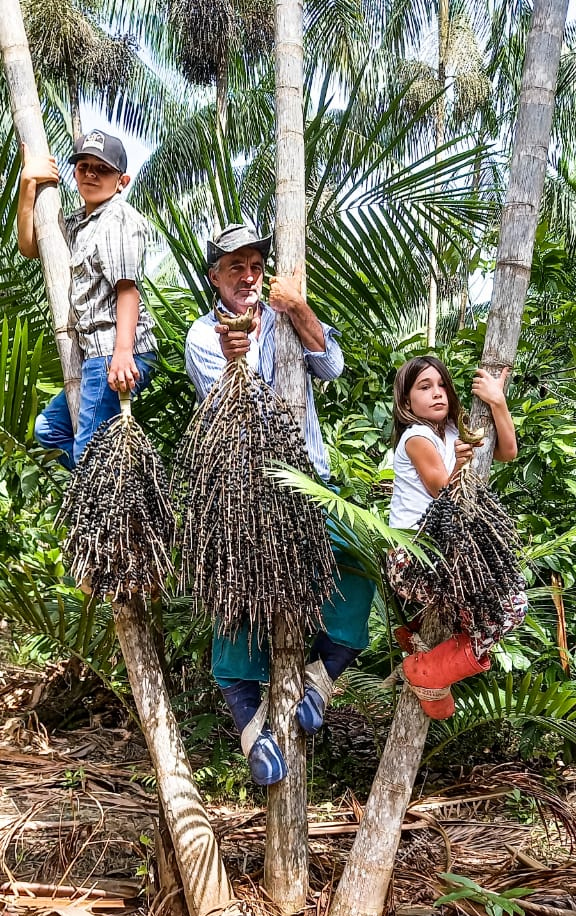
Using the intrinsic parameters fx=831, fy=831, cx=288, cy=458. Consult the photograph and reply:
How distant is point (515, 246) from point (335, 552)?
1.13m

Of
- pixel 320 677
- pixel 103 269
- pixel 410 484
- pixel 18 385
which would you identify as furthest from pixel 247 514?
pixel 18 385

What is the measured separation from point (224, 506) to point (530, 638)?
2.26 metres

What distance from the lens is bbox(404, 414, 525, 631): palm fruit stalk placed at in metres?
2.21

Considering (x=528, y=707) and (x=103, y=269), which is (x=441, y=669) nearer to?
(x=528, y=707)

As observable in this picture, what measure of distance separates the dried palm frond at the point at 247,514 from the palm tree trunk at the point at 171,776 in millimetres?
278

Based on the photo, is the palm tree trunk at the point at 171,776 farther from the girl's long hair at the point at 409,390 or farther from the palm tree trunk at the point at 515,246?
the girl's long hair at the point at 409,390

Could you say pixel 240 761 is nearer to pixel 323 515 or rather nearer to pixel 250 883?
pixel 250 883

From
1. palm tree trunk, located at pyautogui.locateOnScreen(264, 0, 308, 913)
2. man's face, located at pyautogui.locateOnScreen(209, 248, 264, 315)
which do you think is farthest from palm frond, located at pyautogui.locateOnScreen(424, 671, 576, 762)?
man's face, located at pyautogui.locateOnScreen(209, 248, 264, 315)

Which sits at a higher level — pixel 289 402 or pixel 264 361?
pixel 264 361

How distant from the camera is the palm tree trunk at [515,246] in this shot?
2375 millimetres

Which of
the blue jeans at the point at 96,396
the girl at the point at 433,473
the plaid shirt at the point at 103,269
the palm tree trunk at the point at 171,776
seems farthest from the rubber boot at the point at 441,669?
the plaid shirt at the point at 103,269

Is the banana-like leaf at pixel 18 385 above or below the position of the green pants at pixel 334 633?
above

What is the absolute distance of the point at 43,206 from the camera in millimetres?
2557

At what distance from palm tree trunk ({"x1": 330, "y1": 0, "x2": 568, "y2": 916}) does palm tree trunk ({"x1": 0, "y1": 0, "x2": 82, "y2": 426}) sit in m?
1.26
